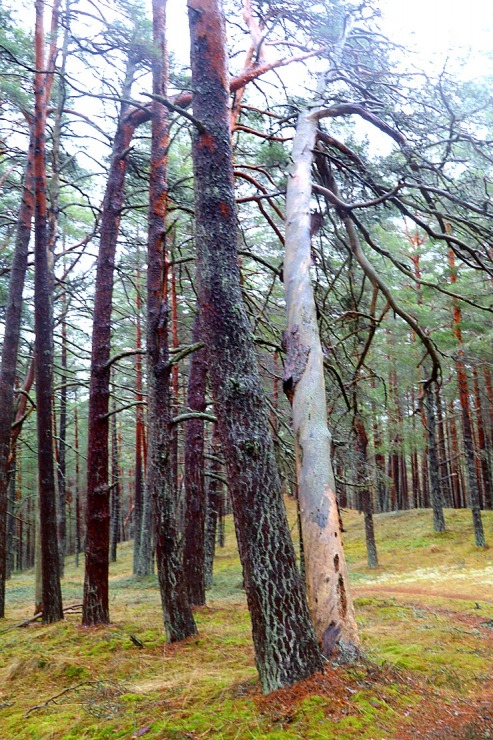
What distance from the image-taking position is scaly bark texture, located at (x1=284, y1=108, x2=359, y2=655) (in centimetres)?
380

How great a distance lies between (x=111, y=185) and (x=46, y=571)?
6.14m

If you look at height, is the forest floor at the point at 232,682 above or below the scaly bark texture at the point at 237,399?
below

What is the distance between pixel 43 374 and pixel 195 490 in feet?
11.3

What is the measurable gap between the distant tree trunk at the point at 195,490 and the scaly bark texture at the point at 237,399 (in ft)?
18.0

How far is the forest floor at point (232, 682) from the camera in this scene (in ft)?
10.3

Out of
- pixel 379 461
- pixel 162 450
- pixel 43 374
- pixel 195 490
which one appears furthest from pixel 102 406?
pixel 379 461

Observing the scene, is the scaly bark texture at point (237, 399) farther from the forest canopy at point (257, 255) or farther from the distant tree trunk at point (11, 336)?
the distant tree trunk at point (11, 336)

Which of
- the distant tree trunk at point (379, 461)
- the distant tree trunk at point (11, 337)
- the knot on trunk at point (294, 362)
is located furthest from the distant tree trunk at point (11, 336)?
the knot on trunk at point (294, 362)

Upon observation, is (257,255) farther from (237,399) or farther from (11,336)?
(11,336)

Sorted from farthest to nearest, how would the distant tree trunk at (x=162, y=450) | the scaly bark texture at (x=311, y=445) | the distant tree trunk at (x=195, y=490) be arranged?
the distant tree trunk at (x=195, y=490) → the distant tree trunk at (x=162, y=450) → the scaly bark texture at (x=311, y=445)

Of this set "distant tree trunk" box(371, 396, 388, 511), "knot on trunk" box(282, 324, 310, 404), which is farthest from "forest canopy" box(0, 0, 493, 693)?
"distant tree trunk" box(371, 396, 388, 511)

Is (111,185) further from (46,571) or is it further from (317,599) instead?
(317,599)

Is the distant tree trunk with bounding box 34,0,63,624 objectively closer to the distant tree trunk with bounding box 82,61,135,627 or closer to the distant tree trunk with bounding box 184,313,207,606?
the distant tree trunk with bounding box 82,61,135,627

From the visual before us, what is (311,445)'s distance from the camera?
4.18 meters
